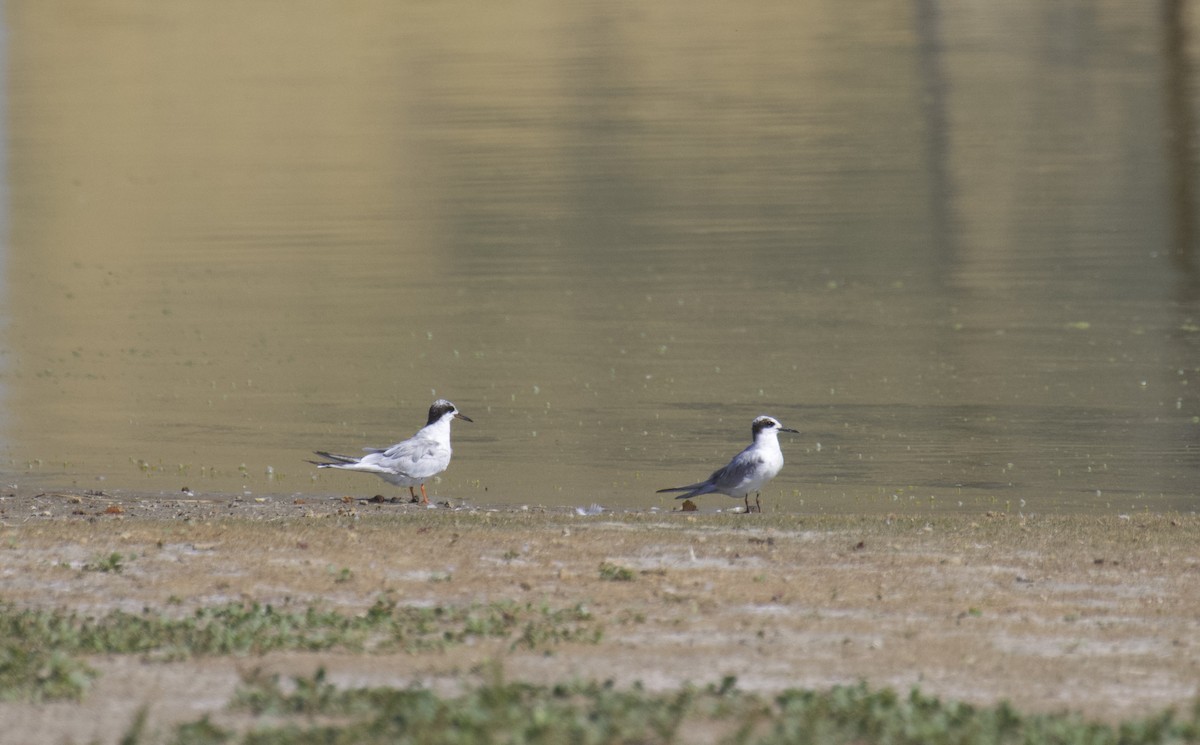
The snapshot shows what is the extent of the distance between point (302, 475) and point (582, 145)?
2383cm

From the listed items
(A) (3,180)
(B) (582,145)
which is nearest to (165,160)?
(A) (3,180)

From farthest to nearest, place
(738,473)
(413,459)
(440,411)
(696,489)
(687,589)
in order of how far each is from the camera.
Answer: (440,411) → (413,459) → (696,489) → (738,473) → (687,589)

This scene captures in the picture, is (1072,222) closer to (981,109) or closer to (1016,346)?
(1016,346)

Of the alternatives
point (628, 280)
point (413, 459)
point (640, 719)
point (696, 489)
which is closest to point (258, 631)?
point (640, 719)

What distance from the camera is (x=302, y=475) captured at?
15.9 meters

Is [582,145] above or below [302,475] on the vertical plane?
above

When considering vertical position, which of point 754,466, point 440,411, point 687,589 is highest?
point 440,411

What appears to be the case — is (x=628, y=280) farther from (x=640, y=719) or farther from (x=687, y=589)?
(x=640, y=719)

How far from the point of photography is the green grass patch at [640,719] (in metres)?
7.50

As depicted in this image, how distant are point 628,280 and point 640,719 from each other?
17.1 metres

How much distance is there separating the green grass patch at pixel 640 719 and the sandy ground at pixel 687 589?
0.31 meters

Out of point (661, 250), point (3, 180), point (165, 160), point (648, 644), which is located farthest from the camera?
point (165, 160)

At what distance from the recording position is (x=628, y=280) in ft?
80.8

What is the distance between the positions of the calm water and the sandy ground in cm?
229
